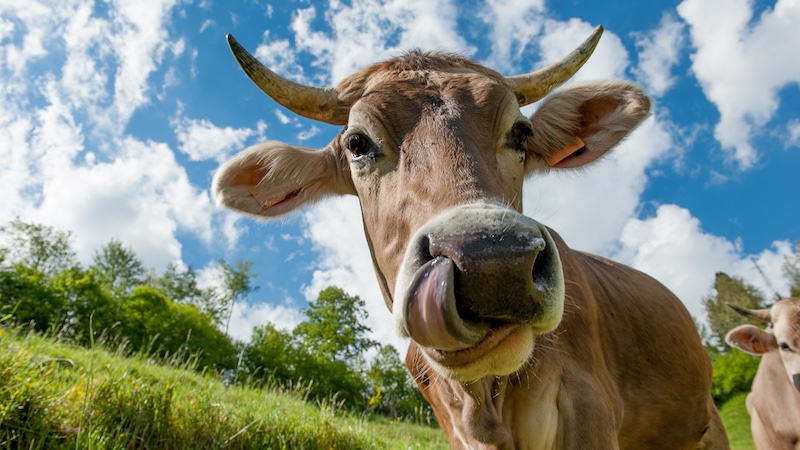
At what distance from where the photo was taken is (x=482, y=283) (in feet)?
5.16

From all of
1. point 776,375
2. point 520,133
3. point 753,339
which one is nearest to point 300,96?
point 520,133

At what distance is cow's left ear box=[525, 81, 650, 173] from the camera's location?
3.57m

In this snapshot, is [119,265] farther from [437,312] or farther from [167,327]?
[437,312]

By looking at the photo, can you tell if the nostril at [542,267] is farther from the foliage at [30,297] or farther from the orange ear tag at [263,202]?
the foliage at [30,297]

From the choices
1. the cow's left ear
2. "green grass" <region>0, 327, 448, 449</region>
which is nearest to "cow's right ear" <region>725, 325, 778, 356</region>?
the cow's left ear

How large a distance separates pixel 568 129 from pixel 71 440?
453cm

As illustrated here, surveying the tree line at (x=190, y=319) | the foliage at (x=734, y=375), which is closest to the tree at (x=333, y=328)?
the tree line at (x=190, y=319)

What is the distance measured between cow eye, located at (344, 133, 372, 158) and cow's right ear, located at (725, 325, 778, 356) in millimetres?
7445

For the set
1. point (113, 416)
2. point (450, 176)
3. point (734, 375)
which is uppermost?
point (734, 375)

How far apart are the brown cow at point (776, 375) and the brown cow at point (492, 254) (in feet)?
9.93

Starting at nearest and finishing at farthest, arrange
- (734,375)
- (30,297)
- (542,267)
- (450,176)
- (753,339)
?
(542,267), (450,176), (753,339), (30,297), (734,375)

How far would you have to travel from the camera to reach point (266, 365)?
120 feet

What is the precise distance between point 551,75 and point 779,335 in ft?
20.5

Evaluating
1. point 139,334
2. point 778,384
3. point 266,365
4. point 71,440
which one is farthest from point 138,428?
point 266,365
